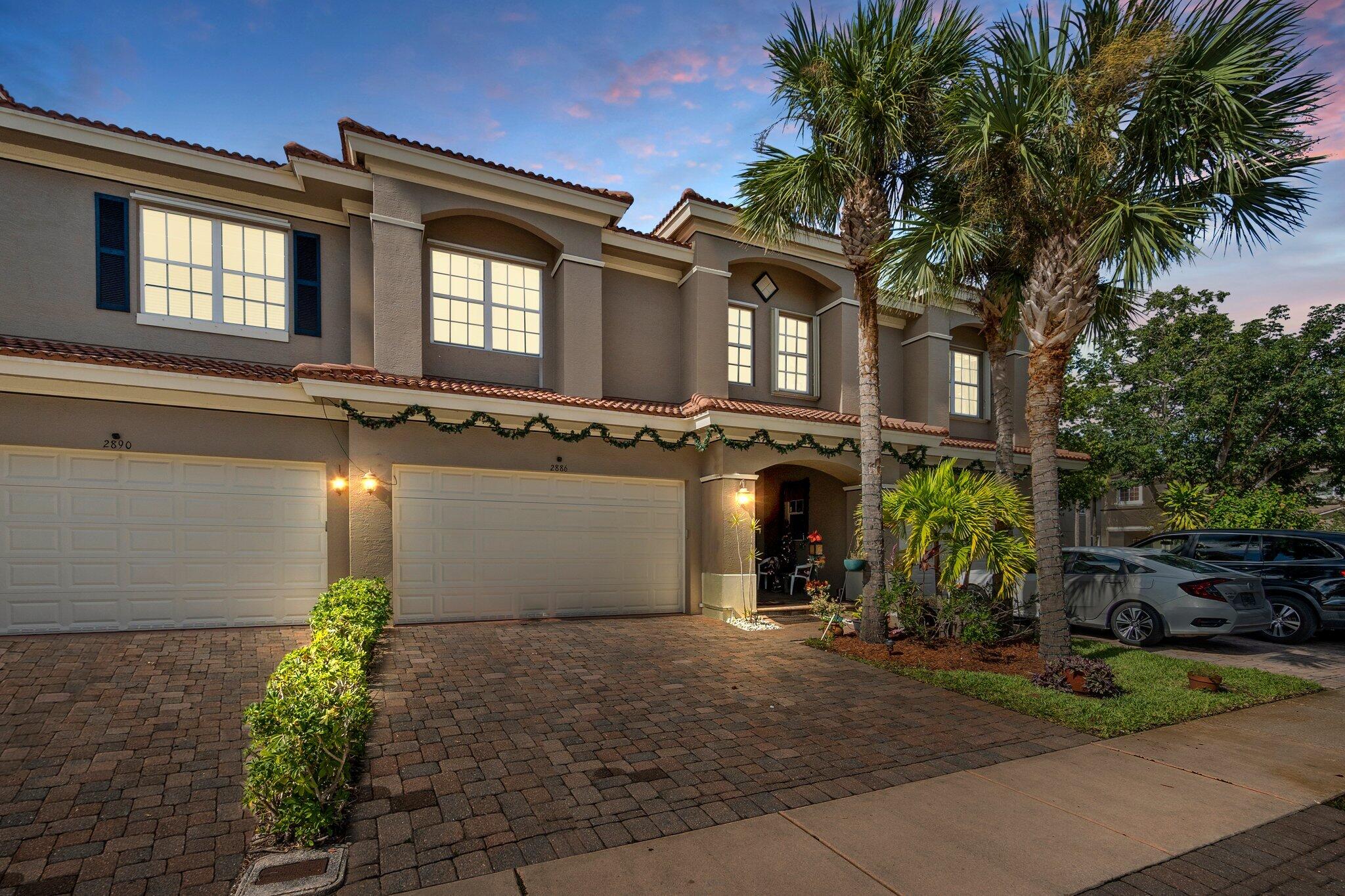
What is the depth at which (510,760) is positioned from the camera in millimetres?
4879

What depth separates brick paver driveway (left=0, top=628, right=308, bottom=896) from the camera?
3.39 meters

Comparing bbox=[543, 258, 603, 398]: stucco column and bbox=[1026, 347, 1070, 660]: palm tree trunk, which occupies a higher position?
bbox=[543, 258, 603, 398]: stucco column

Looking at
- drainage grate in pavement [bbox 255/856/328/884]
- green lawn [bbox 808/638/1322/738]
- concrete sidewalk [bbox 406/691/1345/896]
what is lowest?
green lawn [bbox 808/638/1322/738]

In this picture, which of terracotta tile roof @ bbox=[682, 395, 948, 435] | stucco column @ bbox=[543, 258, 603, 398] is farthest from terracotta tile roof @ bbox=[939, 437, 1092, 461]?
stucco column @ bbox=[543, 258, 603, 398]

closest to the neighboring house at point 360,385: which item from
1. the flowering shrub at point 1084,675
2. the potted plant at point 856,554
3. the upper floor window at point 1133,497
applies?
the potted plant at point 856,554

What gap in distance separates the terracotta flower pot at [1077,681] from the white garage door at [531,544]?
6.67 metres

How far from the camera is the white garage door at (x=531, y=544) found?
1015 centimetres

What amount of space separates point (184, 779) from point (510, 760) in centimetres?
221

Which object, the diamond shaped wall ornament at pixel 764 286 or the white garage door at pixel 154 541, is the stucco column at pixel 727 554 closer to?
the diamond shaped wall ornament at pixel 764 286

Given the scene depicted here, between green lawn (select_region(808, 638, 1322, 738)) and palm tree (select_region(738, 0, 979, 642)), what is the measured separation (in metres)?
2.05

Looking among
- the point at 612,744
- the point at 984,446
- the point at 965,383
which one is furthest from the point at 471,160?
the point at 965,383

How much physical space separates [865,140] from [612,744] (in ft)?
27.3

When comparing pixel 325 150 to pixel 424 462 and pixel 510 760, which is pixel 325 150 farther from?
pixel 510 760

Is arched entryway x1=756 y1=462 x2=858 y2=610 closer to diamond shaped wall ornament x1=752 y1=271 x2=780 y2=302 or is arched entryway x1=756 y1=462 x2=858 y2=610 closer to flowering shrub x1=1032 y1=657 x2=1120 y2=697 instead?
diamond shaped wall ornament x1=752 y1=271 x2=780 y2=302
